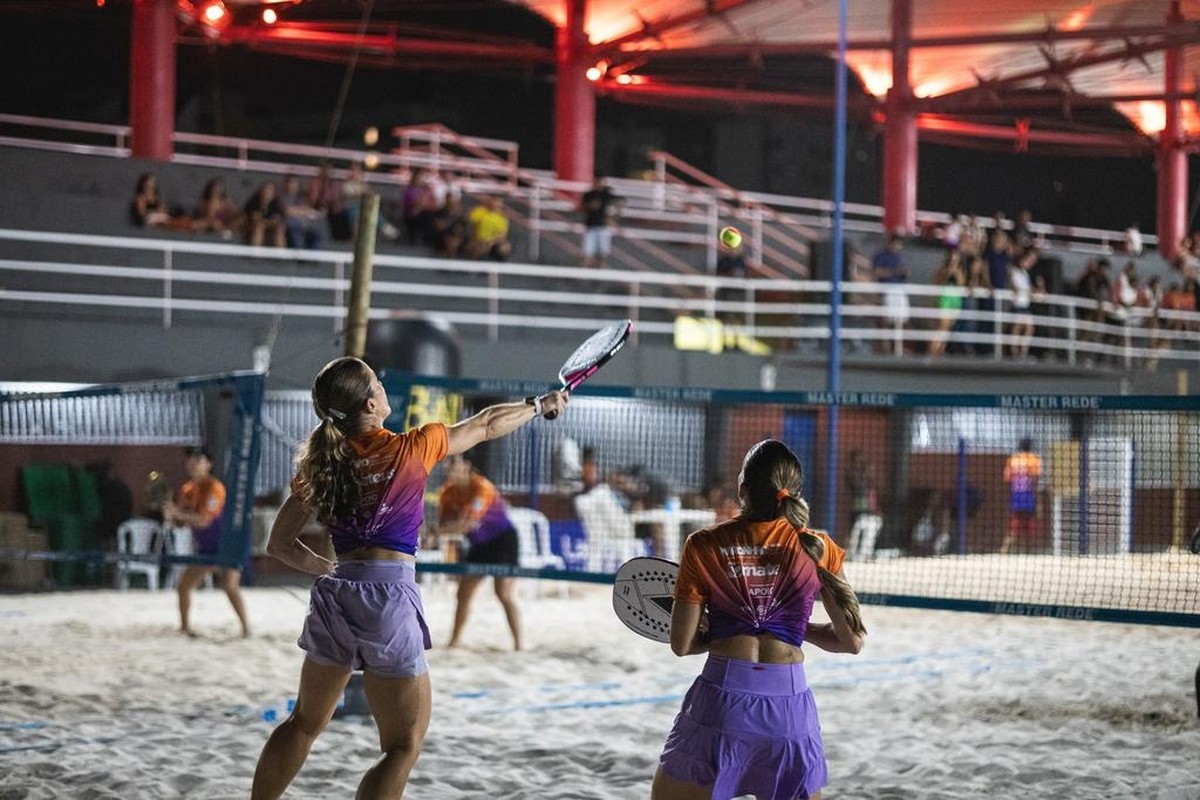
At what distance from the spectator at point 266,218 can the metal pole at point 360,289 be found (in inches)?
413

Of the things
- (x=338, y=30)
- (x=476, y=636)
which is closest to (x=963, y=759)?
(x=476, y=636)

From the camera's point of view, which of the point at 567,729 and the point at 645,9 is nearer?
the point at 567,729

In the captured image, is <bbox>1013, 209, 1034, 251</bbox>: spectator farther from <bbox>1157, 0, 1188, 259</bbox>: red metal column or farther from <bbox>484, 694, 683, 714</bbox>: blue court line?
<bbox>484, 694, 683, 714</bbox>: blue court line

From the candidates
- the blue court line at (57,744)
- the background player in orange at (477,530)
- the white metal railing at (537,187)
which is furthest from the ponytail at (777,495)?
the white metal railing at (537,187)

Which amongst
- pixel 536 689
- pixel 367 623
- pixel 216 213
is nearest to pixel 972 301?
pixel 216 213

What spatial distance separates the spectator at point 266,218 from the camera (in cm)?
1817

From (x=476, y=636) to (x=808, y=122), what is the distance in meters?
23.7

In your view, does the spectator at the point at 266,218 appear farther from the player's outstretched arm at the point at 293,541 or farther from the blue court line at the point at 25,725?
the player's outstretched arm at the point at 293,541

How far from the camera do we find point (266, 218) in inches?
719

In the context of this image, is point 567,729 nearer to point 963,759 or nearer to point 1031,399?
point 963,759

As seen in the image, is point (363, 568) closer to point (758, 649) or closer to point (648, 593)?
point (648, 593)

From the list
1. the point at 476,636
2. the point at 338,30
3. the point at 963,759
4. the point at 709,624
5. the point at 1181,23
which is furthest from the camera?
the point at 338,30

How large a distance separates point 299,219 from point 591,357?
14.1 metres

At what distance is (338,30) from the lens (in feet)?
88.4
